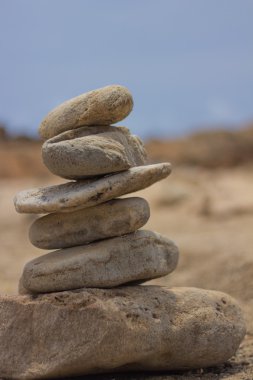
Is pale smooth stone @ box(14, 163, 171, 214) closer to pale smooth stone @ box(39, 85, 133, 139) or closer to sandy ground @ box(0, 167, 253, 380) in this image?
pale smooth stone @ box(39, 85, 133, 139)

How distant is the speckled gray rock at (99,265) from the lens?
759cm

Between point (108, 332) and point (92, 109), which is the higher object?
point (92, 109)

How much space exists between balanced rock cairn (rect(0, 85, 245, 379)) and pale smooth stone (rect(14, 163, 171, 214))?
0.01 m

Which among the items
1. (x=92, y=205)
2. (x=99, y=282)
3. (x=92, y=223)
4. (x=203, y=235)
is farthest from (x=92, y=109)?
(x=203, y=235)

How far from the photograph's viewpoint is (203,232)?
742 inches

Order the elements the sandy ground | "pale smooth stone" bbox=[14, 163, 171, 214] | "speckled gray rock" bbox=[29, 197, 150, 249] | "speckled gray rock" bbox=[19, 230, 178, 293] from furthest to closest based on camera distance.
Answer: the sandy ground, "speckled gray rock" bbox=[29, 197, 150, 249], "speckled gray rock" bbox=[19, 230, 178, 293], "pale smooth stone" bbox=[14, 163, 171, 214]

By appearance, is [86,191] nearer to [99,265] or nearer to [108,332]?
[99,265]

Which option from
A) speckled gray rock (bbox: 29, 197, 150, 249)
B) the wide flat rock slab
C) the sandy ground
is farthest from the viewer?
the sandy ground

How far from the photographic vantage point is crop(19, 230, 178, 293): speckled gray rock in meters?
7.59

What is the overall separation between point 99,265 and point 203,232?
452 inches

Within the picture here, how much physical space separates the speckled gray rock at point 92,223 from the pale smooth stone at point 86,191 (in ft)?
0.56

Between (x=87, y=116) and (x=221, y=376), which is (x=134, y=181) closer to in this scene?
(x=87, y=116)

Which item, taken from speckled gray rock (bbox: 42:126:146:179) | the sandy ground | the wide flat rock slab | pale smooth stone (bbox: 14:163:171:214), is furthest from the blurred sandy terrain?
speckled gray rock (bbox: 42:126:146:179)

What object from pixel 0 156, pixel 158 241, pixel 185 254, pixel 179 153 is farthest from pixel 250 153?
pixel 158 241
